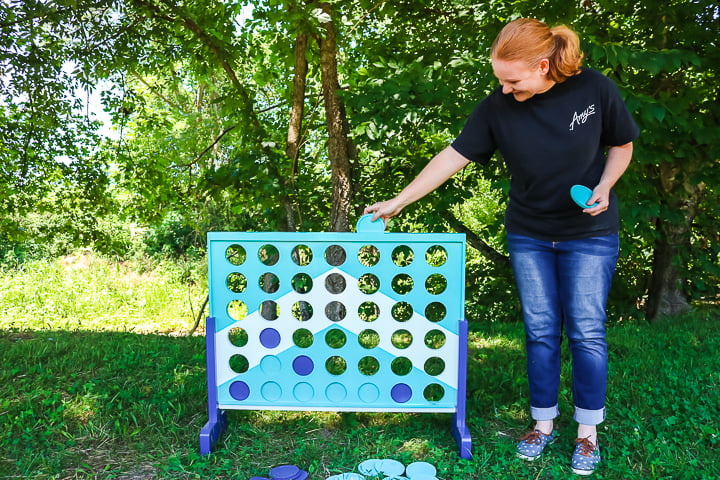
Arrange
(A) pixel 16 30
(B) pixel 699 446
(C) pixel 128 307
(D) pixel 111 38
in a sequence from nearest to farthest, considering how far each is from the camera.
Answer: (B) pixel 699 446, (A) pixel 16 30, (D) pixel 111 38, (C) pixel 128 307

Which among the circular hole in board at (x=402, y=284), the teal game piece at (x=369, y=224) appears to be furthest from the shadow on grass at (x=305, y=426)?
the circular hole in board at (x=402, y=284)

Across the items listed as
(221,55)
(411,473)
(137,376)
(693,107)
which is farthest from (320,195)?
(411,473)

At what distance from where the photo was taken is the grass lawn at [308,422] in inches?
92.4

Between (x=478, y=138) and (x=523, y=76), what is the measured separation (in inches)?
13.8

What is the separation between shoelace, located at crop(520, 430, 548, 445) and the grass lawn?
7cm

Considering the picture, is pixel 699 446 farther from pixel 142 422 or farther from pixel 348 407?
pixel 142 422

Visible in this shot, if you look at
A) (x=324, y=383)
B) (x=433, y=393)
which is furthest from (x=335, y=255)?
(x=324, y=383)

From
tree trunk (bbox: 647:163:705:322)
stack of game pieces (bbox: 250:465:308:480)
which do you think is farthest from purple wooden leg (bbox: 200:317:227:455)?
tree trunk (bbox: 647:163:705:322)

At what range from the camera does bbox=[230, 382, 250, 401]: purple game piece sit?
259 cm

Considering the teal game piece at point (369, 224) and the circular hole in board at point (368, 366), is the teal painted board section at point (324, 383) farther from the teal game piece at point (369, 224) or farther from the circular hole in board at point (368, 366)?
the circular hole in board at point (368, 366)

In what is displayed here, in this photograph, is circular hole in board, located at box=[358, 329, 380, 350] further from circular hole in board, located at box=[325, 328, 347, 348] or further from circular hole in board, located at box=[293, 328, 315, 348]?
circular hole in board, located at box=[293, 328, 315, 348]

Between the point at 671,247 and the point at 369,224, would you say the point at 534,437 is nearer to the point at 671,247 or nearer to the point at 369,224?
the point at 369,224

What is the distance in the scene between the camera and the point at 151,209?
7.35m

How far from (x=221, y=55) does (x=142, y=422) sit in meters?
3.69
